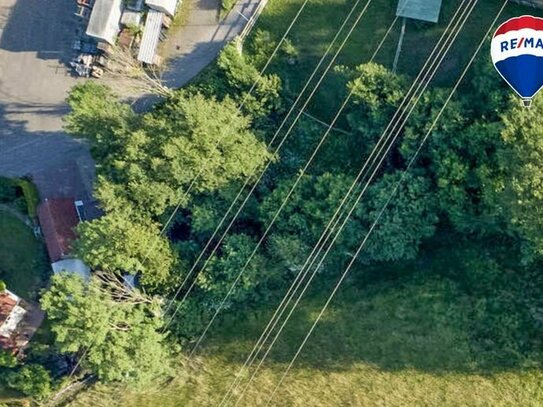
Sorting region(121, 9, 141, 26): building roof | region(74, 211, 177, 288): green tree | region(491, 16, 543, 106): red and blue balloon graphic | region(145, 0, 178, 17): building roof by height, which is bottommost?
region(74, 211, 177, 288): green tree

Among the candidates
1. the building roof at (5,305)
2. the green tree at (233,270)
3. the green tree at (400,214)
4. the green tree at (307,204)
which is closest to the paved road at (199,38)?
the green tree at (307,204)

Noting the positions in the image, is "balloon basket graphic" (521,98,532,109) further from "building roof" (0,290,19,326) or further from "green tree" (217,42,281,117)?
"building roof" (0,290,19,326)

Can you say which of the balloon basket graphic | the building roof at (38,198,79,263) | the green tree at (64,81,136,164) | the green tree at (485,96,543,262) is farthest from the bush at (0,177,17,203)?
the balloon basket graphic

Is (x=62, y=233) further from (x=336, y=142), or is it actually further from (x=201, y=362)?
(x=336, y=142)

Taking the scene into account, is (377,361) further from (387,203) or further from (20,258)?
(20,258)

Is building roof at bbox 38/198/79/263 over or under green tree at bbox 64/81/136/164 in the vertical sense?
under

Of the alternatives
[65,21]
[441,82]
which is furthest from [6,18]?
[441,82]
